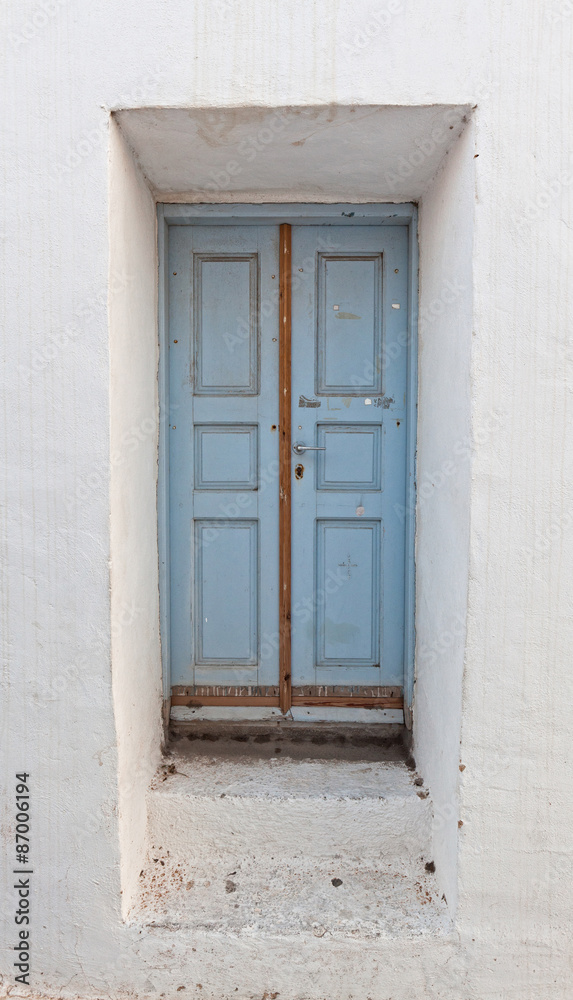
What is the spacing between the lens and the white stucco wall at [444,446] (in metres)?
1.81

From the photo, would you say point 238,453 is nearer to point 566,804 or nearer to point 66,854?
point 66,854

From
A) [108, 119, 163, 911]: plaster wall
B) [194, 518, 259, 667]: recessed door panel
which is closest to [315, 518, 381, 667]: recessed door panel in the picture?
[194, 518, 259, 667]: recessed door panel

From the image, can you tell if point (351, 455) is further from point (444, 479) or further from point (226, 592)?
point (226, 592)

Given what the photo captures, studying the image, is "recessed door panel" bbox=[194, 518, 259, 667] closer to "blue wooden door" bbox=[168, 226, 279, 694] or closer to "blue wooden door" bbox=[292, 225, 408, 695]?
"blue wooden door" bbox=[168, 226, 279, 694]

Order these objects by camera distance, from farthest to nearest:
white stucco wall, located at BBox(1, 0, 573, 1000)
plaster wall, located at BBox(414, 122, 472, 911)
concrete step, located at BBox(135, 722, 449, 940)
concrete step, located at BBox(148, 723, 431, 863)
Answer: concrete step, located at BBox(148, 723, 431, 863) → concrete step, located at BBox(135, 722, 449, 940) → plaster wall, located at BBox(414, 122, 472, 911) → white stucco wall, located at BBox(1, 0, 573, 1000)

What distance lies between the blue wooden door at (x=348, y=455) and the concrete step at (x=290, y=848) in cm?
40

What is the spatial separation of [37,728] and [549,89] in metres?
2.52

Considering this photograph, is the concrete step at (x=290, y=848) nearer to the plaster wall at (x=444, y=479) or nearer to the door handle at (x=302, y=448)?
the plaster wall at (x=444, y=479)

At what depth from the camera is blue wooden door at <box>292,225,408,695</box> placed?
2502 millimetres

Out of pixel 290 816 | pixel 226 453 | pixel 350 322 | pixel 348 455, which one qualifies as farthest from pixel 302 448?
pixel 290 816

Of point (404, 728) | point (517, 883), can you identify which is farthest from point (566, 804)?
point (404, 728)

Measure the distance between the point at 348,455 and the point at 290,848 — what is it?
1.51 metres

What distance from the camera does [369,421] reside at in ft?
8.27

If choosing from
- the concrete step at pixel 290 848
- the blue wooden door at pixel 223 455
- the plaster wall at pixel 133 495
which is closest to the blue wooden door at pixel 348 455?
the blue wooden door at pixel 223 455
